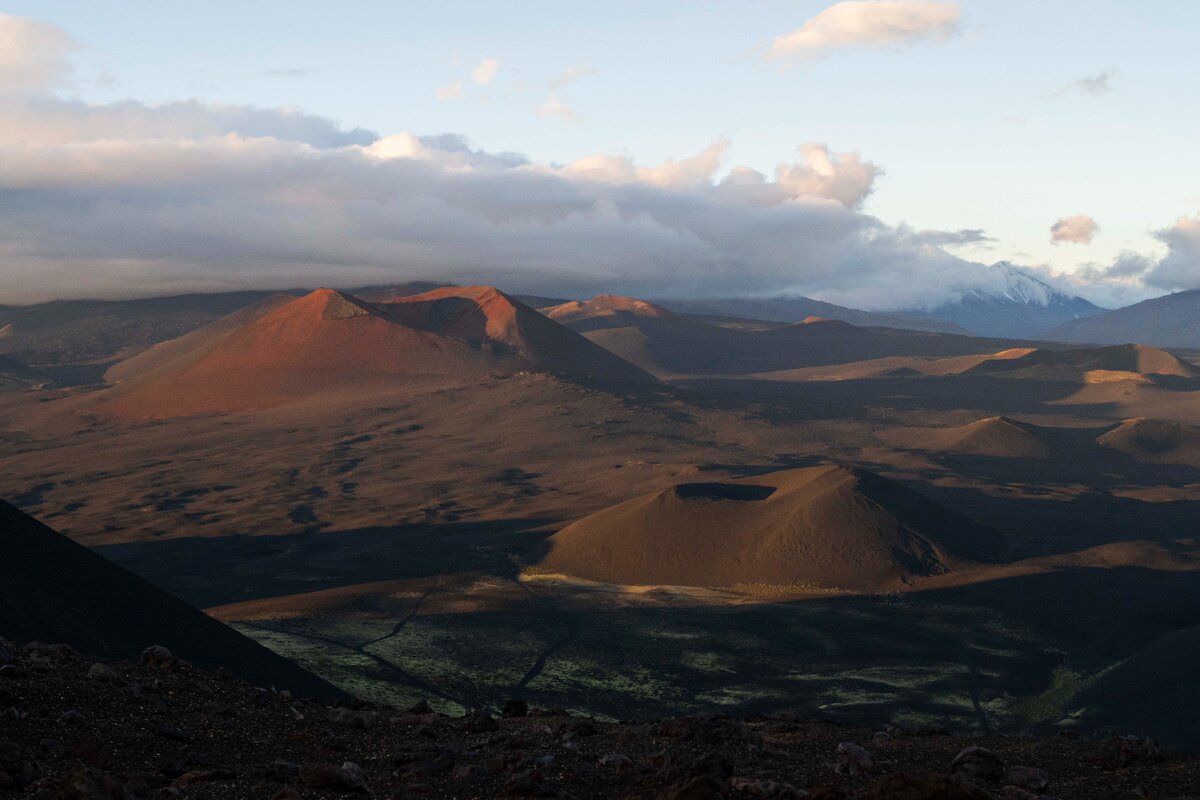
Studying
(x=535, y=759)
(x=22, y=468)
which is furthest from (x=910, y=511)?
(x=22, y=468)

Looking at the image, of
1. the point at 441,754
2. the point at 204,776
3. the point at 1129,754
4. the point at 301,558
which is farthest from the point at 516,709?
the point at 301,558

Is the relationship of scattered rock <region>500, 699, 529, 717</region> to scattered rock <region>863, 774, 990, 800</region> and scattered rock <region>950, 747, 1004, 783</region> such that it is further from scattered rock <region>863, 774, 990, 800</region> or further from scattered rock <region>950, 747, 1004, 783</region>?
scattered rock <region>863, 774, 990, 800</region>

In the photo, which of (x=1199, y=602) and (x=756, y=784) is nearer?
(x=756, y=784)

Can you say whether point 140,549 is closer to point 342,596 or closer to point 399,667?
point 342,596

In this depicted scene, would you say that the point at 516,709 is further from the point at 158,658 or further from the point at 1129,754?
the point at 1129,754

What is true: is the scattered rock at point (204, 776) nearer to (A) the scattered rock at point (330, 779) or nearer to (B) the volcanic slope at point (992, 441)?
(A) the scattered rock at point (330, 779)

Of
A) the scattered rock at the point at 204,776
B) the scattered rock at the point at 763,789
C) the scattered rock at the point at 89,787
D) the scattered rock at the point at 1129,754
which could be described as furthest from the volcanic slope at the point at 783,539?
the scattered rock at the point at 89,787
